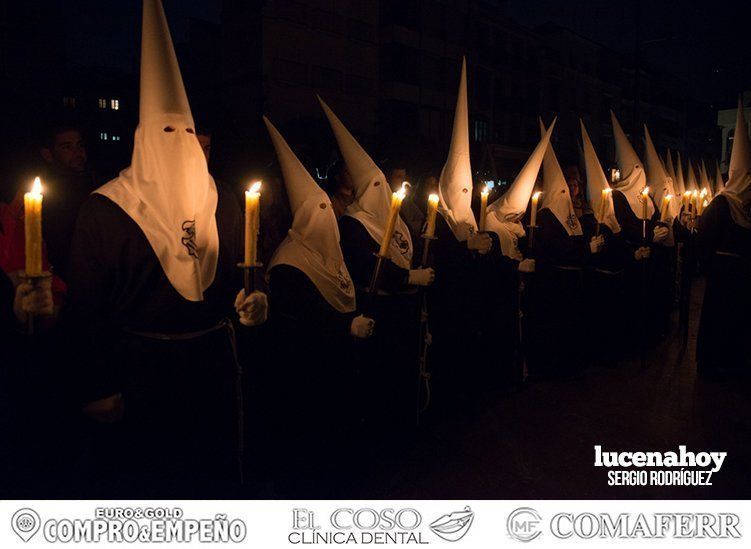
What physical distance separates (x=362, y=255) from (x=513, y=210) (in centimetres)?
231

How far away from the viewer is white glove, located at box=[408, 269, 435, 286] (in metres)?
4.25

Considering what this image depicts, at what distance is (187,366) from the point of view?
2814 millimetres

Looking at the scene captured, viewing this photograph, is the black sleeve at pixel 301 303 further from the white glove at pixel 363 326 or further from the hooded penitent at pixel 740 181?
the hooded penitent at pixel 740 181

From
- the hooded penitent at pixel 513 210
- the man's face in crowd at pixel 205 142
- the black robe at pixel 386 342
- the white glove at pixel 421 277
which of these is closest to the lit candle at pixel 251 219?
the man's face in crowd at pixel 205 142

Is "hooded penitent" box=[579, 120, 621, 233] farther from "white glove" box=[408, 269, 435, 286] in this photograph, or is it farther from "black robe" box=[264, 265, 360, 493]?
"black robe" box=[264, 265, 360, 493]

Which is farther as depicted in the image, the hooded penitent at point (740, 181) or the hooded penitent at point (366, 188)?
the hooded penitent at point (740, 181)

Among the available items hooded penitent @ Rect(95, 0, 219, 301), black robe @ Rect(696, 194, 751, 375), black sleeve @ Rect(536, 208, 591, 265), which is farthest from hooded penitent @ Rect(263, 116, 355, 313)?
black robe @ Rect(696, 194, 751, 375)

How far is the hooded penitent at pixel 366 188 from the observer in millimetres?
4191

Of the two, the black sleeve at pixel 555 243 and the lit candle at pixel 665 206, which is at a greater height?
the lit candle at pixel 665 206

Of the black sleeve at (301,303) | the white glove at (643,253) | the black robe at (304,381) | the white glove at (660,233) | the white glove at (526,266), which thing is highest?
the white glove at (660,233)

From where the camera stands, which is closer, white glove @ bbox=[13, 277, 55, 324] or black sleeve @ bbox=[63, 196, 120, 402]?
white glove @ bbox=[13, 277, 55, 324]

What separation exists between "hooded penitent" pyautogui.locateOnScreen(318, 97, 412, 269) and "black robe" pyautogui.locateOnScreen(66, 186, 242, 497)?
1.34 metres

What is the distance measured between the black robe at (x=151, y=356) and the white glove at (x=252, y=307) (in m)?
0.27

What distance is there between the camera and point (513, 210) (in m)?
6.02
